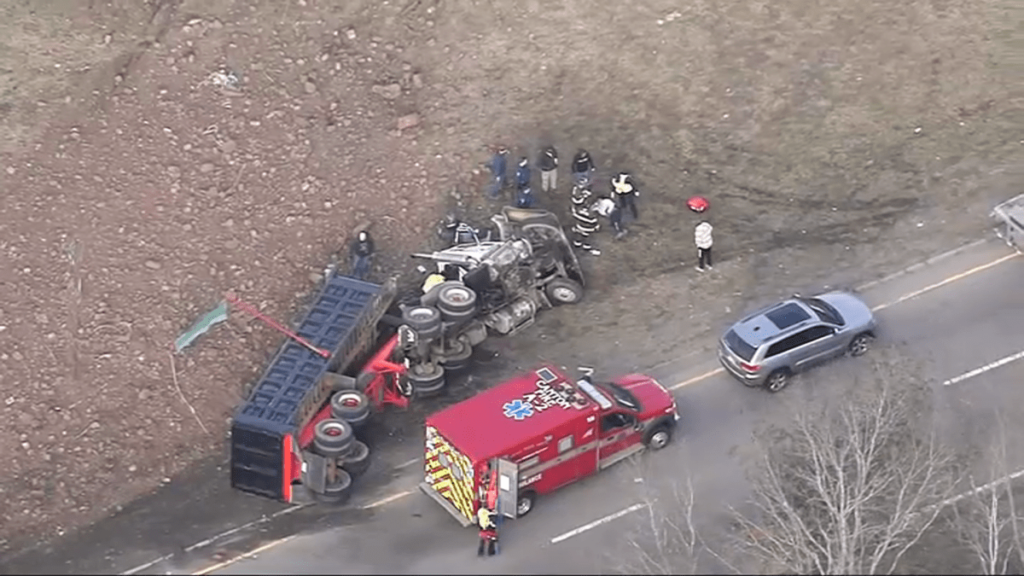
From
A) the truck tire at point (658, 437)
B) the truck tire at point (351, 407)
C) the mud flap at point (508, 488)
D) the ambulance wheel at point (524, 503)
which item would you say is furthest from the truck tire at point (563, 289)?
the mud flap at point (508, 488)

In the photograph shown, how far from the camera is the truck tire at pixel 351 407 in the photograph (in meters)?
33.8

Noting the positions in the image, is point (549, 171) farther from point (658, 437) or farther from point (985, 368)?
point (985, 368)

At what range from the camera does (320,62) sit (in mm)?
43000

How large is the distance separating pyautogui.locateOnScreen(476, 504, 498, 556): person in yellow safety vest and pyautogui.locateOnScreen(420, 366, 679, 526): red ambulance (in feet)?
0.99

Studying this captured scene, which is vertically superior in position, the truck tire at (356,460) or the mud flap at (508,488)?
the mud flap at (508,488)

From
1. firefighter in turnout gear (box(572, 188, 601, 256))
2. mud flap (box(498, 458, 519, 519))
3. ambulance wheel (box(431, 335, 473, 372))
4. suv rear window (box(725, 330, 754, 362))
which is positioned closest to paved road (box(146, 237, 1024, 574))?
mud flap (box(498, 458, 519, 519))

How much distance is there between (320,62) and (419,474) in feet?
42.4

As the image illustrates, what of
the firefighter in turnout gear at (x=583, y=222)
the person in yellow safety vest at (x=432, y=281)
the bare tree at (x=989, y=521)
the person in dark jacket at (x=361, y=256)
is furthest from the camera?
the firefighter in turnout gear at (x=583, y=222)

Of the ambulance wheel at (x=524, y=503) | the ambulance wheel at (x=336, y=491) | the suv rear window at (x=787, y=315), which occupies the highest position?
the suv rear window at (x=787, y=315)

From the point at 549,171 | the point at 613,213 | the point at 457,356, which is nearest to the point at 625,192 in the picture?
the point at 613,213

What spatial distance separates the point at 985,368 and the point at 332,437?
13.3 meters

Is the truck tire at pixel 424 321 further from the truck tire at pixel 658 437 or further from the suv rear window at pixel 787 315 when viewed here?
the suv rear window at pixel 787 315

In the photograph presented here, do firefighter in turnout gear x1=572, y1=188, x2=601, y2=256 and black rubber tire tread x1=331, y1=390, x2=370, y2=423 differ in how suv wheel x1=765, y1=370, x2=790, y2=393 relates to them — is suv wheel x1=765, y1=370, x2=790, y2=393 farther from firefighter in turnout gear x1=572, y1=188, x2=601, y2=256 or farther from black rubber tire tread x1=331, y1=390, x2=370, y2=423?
black rubber tire tread x1=331, y1=390, x2=370, y2=423

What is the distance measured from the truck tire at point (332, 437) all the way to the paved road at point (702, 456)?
4.70ft
